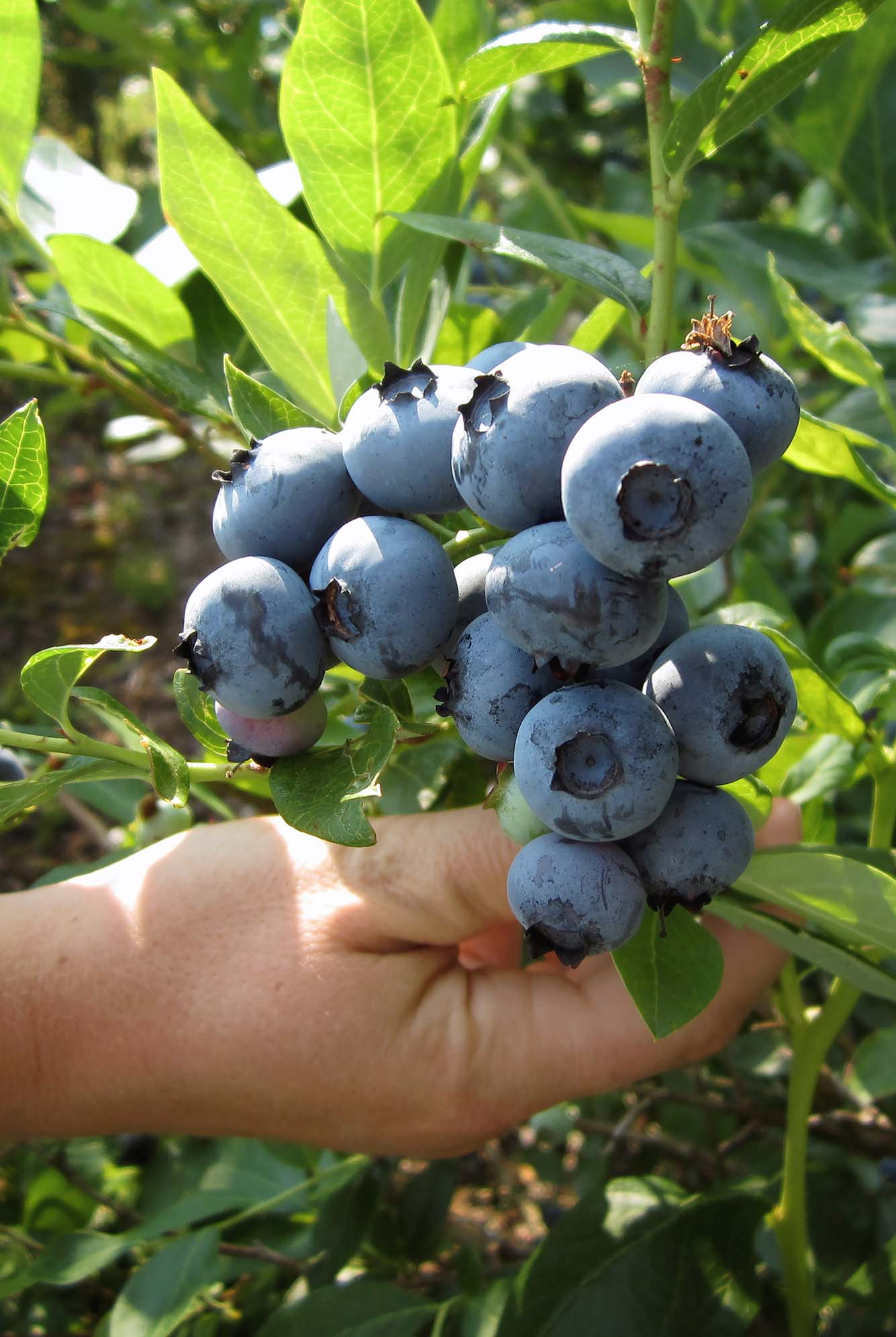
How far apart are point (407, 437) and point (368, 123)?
1.12ft

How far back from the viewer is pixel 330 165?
88cm

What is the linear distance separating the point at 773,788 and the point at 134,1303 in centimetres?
101

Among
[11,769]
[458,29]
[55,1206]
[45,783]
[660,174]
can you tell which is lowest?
[55,1206]

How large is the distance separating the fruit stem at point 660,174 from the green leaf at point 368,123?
0.16 metres

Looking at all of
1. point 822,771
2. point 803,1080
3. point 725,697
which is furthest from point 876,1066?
point 725,697

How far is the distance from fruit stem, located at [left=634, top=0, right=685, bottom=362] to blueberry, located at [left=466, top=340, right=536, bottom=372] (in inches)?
3.6

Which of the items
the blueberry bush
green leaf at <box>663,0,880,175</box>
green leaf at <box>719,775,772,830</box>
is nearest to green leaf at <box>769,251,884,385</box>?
the blueberry bush

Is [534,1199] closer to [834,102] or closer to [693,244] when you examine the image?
[693,244]

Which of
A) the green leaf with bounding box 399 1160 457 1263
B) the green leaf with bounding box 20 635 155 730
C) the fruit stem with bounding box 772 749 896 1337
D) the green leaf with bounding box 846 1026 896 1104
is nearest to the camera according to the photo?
the green leaf with bounding box 20 635 155 730

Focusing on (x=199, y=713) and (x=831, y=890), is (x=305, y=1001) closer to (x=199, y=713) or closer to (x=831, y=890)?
(x=199, y=713)

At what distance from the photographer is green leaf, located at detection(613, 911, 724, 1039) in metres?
0.83

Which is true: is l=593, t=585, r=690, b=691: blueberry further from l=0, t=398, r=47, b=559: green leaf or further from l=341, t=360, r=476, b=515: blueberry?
l=0, t=398, r=47, b=559: green leaf

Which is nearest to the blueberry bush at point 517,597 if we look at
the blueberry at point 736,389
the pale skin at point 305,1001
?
the blueberry at point 736,389

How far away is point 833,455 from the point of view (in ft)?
3.13
